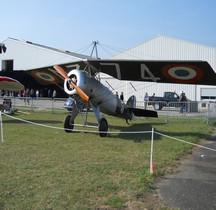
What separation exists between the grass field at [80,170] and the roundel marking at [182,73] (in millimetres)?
2428

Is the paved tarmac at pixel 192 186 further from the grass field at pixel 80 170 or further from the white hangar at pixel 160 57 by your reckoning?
the white hangar at pixel 160 57

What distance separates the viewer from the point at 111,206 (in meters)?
4.89

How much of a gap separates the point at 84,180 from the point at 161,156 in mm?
2973

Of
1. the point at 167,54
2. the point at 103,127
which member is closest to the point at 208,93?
the point at 167,54

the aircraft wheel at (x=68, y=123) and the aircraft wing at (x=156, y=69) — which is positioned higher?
the aircraft wing at (x=156, y=69)

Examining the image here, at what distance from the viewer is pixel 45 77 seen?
16500 mm

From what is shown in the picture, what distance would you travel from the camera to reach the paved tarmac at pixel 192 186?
511cm

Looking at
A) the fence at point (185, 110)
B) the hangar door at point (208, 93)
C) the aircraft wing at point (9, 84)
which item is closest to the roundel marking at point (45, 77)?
the aircraft wing at point (9, 84)

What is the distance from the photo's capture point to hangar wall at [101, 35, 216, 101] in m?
40.4

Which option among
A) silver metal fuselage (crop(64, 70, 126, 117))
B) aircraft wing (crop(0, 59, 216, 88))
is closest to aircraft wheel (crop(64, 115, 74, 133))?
silver metal fuselage (crop(64, 70, 126, 117))

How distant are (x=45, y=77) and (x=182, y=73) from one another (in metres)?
7.01

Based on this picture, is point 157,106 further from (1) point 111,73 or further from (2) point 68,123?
(2) point 68,123

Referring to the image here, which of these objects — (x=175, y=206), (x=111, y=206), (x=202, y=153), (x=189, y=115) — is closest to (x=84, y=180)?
(x=111, y=206)

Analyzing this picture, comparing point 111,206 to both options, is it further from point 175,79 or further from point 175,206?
point 175,79
